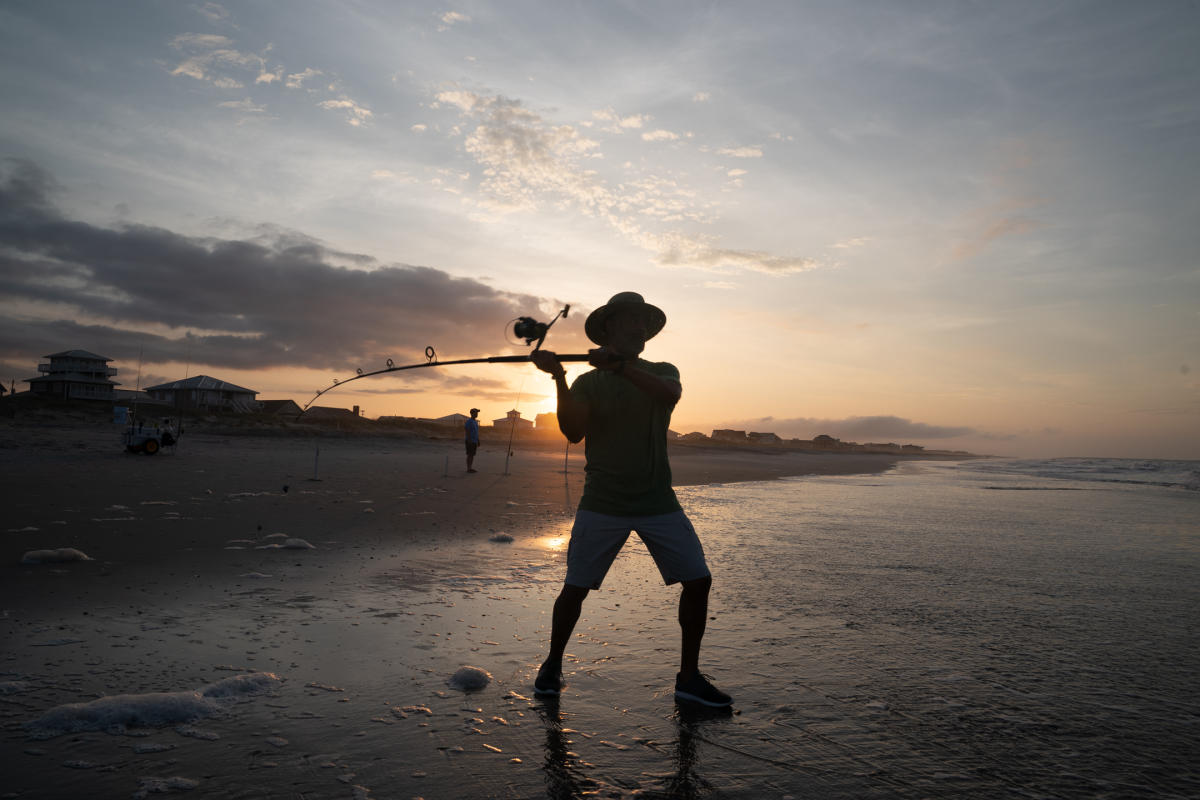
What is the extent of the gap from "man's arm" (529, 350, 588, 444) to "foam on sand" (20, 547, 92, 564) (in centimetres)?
511

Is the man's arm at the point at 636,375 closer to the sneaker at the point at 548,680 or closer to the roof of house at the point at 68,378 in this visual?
the sneaker at the point at 548,680

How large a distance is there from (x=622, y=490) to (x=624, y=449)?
0.72 feet

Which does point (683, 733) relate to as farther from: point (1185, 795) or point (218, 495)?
point (218, 495)

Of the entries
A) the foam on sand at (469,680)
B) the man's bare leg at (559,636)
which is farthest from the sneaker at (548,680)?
the foam on sand at (469,680)

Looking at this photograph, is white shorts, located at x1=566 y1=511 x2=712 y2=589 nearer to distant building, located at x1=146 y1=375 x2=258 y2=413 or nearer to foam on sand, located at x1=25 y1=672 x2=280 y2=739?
foam on sand, located at x1=25 y1=672 x2=280 y2=739

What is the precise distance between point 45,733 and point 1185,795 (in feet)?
14.8

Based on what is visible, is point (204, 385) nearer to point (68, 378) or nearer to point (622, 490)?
point (68, 378)

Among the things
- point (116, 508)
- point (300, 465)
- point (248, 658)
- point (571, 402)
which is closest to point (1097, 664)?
point (571, 402)

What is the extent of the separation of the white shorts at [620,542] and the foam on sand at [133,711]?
1755 millimetres

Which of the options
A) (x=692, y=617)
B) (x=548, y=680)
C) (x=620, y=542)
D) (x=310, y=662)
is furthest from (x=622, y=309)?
(x=310, y=662)

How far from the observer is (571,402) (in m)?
3.61

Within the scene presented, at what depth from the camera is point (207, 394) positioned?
5716 centimetres

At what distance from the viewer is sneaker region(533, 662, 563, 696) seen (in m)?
3.41

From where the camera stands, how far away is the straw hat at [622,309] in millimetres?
3740
